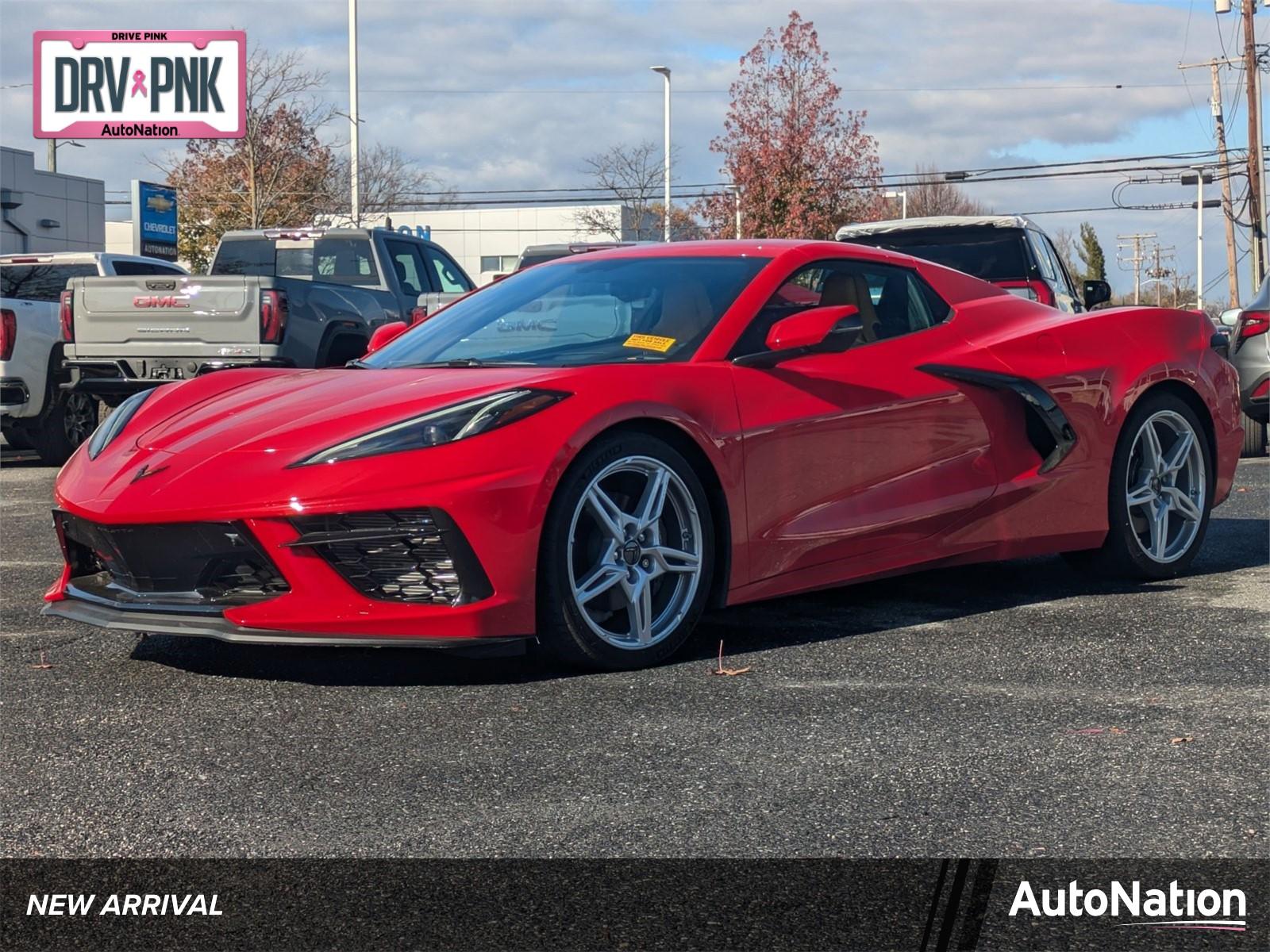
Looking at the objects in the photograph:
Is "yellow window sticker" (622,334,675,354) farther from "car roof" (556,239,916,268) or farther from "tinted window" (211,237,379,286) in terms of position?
"tinted window" (211,237,379,286)

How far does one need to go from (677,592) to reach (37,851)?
87.7 inches

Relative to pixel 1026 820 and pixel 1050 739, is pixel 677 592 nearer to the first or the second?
pixel 1050 739

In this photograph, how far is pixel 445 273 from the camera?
15523mm

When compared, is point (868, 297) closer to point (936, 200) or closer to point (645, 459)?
point (645, 459)

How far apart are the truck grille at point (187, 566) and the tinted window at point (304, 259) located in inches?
393

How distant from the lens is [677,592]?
488 cm

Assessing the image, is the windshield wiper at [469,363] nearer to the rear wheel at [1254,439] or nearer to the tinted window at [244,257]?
the rear wheel at [1254,439]

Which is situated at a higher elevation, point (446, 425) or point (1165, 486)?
point (446, 425)

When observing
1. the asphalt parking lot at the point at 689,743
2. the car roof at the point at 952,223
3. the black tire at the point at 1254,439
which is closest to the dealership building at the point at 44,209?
the car roof at the point at 952,223

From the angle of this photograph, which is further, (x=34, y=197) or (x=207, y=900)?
(x=34, y=197)

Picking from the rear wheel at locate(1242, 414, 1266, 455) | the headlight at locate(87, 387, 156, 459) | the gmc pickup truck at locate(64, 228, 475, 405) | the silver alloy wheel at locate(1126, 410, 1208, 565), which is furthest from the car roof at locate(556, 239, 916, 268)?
the rear wheel at locate(1242, 414, 1266, 455)

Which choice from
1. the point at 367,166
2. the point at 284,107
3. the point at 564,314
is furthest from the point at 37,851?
the point at 367,166

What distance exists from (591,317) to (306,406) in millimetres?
1096

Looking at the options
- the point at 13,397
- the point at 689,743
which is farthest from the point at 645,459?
the point at 13,397
